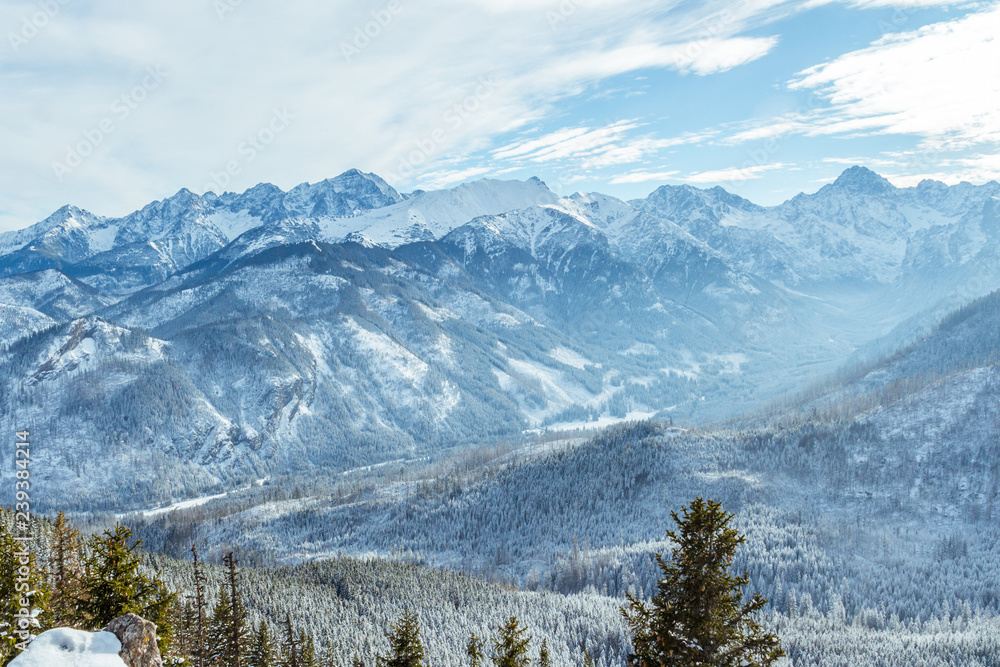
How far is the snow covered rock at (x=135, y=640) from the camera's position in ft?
94.6

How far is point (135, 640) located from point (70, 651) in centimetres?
495

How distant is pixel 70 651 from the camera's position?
80.8 ft

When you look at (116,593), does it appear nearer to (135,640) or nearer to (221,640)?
(135,640)

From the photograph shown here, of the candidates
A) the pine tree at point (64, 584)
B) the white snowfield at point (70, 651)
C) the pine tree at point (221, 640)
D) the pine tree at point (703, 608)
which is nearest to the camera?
the white snowfield at point (70, 651)

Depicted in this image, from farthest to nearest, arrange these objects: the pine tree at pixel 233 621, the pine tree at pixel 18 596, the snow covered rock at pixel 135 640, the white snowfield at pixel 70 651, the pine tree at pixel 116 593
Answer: the pine tree at pixel 233 621 < the pine tree at pixel 116 593 < the pine tree at pixel 18 596 < the snow covered rock at pixel 135 640 < the white snowfield at pixel 70 651

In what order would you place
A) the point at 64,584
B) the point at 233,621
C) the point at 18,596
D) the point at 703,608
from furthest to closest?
1. the point at 64,584
2. the point at 233,621
3. the point at 18,596
4. the point at 703,608

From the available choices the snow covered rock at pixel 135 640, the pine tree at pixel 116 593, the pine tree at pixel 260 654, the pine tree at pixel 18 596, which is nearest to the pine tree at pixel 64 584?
the pine tree at pixel 116 593

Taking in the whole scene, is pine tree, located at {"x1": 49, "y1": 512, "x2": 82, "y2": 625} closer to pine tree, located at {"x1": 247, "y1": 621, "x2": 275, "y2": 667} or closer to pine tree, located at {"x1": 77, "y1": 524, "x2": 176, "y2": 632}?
pine tree, located at {"x1": 77, "y1": 524, "x2": 176, "y2": 632}

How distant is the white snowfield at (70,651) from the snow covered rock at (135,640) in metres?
2.93

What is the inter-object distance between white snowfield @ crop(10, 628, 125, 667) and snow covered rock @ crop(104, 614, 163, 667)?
2.93 meters

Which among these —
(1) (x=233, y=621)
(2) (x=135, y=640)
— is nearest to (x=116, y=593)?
(1) (x=233, y=621)

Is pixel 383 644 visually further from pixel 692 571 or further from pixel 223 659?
pixel 692 571

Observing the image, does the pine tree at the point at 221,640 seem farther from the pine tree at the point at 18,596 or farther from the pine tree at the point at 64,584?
the pine tree at the point at 18,596

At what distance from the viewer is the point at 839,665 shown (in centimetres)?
11756
